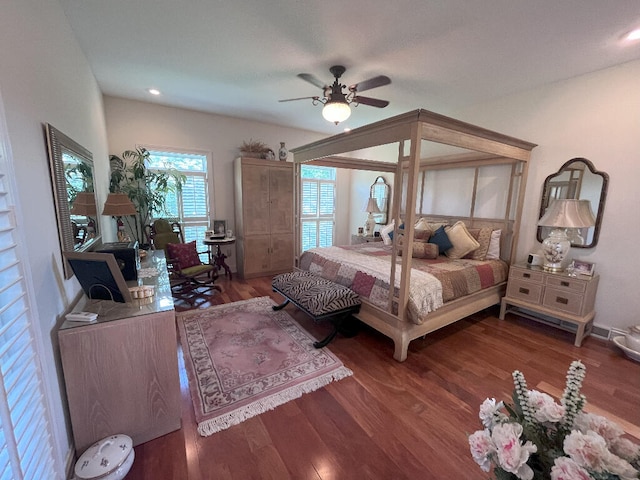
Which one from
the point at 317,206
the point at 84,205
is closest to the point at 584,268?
the point at 317,206

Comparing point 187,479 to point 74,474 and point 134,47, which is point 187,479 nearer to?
point 74,474

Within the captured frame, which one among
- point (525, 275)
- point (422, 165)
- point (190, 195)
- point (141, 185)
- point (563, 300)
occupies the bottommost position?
point (563, 300)

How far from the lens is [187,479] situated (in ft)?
Result: 4.57

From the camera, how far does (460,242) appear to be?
349 centimetres

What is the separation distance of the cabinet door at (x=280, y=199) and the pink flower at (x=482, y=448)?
168 inches

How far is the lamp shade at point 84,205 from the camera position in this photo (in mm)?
1878

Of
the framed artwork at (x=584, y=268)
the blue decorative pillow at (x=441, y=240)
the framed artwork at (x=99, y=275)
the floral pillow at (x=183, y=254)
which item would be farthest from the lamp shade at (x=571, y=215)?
the floral pillow at (x=183, y=254)

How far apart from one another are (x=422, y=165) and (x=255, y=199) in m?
2.78

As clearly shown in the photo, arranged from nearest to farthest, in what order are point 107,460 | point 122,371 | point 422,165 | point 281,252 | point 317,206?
1. point 107,460
2. point 122,371
3. point 422,165
4. point 281,252
5. point 317,206

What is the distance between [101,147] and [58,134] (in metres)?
2.02

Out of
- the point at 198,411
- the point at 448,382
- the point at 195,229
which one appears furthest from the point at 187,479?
the point at 195,229

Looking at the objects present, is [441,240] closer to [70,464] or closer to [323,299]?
[323,299]

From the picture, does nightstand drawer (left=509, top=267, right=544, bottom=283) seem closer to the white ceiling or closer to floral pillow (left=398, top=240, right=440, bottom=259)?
floral pillow (left=398, top=240, right=440, bottom=259)

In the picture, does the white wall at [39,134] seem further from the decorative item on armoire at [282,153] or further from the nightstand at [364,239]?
the nightstand at [364,239]
